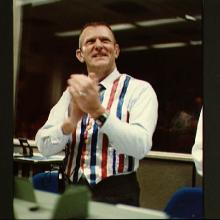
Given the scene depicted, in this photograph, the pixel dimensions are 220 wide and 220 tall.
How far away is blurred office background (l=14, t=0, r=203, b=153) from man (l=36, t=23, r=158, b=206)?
0.03 metres

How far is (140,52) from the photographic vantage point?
1.14 metres

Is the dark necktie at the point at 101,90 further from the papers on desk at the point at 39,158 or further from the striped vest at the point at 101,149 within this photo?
the papers on desk at the point at 39,158

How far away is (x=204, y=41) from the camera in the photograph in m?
1.12

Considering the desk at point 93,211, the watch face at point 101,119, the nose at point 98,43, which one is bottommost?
the desk at point 93,211

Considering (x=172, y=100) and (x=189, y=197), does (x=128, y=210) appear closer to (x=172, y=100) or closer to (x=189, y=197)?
(x=189, y=197)

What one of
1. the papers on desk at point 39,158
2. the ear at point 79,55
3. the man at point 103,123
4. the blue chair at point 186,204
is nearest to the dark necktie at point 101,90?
the man at point 103,123

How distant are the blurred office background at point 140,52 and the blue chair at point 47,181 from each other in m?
0.13

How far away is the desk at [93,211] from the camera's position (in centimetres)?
110

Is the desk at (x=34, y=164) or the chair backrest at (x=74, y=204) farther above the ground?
the desk at (x=34, y=164)

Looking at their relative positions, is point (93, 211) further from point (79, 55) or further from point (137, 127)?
point (79, 55)

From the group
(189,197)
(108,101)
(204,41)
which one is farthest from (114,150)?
(204,41)

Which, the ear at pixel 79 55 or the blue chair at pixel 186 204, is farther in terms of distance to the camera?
the ear at pixel 79 55

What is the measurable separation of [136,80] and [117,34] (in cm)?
14

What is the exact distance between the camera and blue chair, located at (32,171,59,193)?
122 cm
